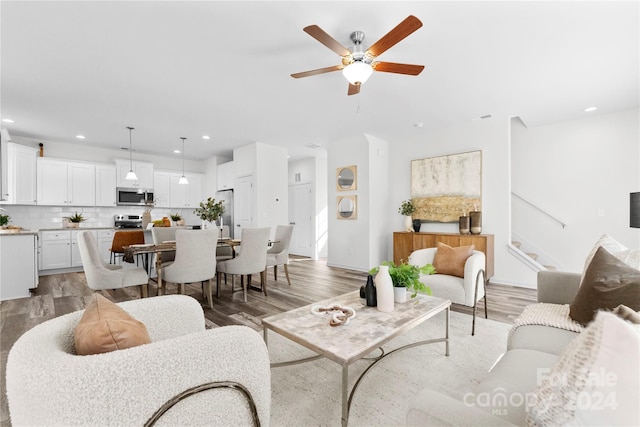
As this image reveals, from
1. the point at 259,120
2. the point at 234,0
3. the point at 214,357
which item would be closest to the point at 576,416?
the point at 214,357

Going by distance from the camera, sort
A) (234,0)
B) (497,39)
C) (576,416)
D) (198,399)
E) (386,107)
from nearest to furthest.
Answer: (576,416) < (198,399) < (234,0) < (497,39) < (386,107)

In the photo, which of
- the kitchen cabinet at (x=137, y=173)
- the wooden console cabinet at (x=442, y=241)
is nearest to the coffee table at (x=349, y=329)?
the wooden console cabinet at (x=442, y=241)

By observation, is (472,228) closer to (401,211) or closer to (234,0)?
(401,211)

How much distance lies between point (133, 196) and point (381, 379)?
6793 millimetres

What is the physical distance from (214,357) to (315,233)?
6.53 meters

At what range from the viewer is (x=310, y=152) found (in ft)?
23.1

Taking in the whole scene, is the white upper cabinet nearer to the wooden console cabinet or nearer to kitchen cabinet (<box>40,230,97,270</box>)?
kitchen cabinet (<box>40,230,97,270</box>)

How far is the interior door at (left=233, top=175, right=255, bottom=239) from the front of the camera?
20.0ft

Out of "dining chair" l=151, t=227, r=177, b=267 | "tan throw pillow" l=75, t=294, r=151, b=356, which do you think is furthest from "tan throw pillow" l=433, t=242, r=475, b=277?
"dining chair" l=151, t=227, r=177, b=267

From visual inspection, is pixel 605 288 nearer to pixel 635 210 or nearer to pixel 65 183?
pixel 635 210

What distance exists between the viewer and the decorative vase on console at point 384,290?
193 centimetres

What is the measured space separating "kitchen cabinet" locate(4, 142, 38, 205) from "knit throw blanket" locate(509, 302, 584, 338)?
746 cm

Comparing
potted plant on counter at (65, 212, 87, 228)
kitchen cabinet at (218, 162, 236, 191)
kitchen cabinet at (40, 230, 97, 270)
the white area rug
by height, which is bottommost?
the white area rug

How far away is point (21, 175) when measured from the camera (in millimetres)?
5238
